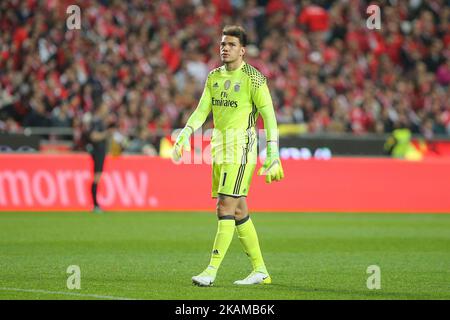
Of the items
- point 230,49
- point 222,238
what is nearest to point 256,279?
point 222,238

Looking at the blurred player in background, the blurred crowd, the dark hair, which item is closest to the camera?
the dark hair

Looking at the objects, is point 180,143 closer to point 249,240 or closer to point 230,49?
point 230,49

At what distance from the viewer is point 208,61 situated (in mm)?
26453

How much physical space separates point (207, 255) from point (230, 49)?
3.82 m

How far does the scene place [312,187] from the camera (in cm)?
2188

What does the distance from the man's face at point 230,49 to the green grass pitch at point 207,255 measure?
216cm

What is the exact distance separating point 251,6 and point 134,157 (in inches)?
356

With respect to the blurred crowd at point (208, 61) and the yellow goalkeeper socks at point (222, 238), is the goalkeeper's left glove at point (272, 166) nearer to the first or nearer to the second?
the yellow goalkeeper socks at point (222, 238)

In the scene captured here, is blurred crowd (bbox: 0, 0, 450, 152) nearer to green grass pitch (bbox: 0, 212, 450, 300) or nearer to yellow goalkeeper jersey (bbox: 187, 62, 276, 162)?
green grass pitch (bbox: 0, 212, 450, 300)

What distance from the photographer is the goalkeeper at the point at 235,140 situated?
998 cm

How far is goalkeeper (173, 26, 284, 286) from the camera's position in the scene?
9.98 meters

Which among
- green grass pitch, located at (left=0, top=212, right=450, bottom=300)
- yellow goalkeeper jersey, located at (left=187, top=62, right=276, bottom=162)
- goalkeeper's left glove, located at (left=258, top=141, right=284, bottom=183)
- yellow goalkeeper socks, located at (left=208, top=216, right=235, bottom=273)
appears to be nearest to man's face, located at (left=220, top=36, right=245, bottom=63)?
yellow goalkeeper jersey, located at (left=187, top=62, right=276, bottom=162)

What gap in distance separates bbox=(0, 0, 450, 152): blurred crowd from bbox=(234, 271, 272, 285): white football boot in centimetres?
1132
